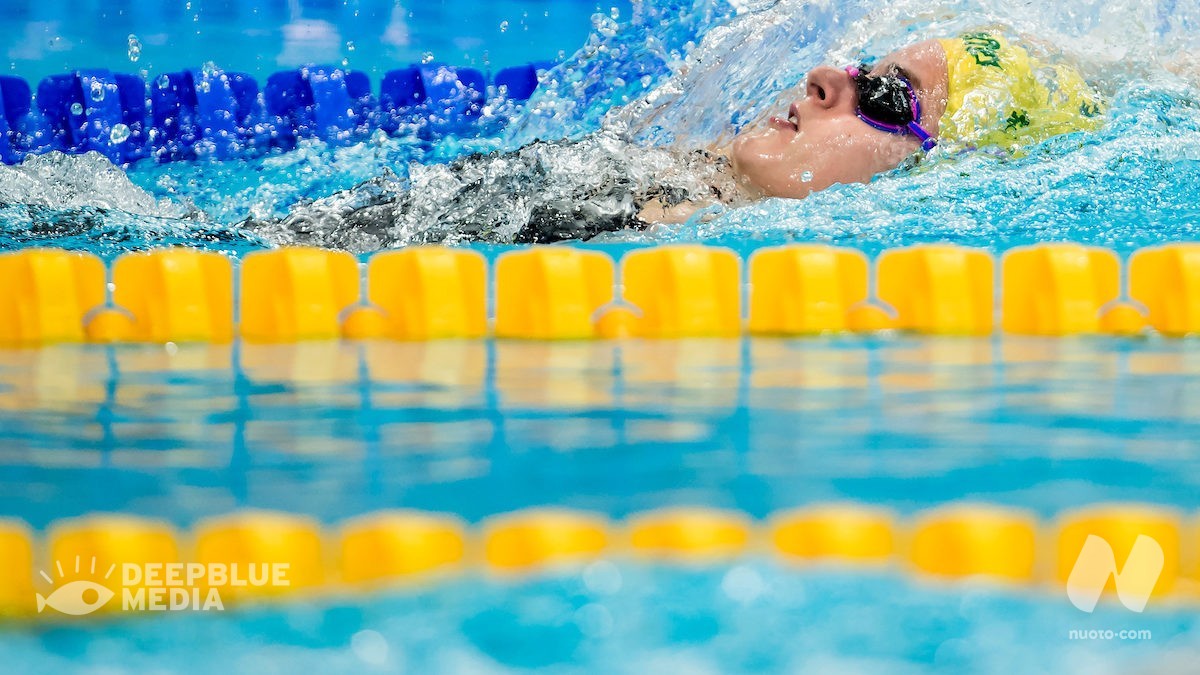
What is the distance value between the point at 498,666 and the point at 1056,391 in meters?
1.47

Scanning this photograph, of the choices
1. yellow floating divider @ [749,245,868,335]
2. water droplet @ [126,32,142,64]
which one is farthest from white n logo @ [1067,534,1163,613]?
water droplet @ [126,32,142,64]

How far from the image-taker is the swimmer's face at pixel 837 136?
3547 millimetres

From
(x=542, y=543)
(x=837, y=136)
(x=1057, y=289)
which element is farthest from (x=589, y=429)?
(x=837, y=136)

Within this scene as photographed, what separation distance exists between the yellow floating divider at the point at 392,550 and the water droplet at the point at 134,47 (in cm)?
486

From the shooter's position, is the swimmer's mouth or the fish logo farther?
the swimmer's mouth

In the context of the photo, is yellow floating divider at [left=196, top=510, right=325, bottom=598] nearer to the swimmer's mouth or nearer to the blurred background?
the swimmer's mouth

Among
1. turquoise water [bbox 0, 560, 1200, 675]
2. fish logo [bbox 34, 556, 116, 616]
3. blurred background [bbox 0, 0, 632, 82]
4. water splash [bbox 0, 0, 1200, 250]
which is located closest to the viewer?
turquoise water [bbox 0, 560, 1200, 675]

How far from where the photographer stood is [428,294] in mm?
2865

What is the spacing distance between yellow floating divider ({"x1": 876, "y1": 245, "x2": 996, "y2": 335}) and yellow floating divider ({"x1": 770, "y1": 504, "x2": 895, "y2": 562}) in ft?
5.49

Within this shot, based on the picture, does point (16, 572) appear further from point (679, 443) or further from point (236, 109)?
point (236, 109)

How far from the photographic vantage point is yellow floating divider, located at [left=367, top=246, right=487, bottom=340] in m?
2.86

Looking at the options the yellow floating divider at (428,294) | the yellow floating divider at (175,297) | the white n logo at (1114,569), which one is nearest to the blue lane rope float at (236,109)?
the yellow floating divider at (175,297)

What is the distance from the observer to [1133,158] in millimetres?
4141

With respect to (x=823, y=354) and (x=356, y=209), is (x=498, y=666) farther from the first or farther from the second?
(x=356, y=209)
